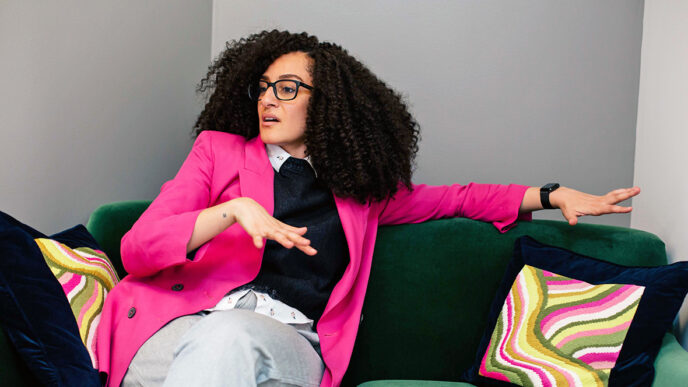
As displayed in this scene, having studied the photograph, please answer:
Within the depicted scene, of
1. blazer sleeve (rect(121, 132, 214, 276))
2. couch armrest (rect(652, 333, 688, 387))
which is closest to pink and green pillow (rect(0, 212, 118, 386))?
blazer sleeve (rect(121, 132, 214, 276))

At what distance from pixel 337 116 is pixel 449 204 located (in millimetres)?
493

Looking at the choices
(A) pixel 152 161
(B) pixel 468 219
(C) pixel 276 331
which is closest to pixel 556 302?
(B) pixel 468 219

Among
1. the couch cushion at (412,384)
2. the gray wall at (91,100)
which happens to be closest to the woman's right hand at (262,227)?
the couch cushion at (412,384)

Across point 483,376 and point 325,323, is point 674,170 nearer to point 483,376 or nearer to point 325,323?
point 483,376

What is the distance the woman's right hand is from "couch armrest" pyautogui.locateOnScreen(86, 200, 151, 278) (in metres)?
0.67

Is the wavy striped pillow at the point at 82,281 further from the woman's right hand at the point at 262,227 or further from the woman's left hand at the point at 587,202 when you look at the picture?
the woman's left hand at the point at 587,202

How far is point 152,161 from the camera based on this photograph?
2.38 meters

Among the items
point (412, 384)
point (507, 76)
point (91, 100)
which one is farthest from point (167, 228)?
point (507, 76)

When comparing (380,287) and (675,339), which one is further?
(380,287)

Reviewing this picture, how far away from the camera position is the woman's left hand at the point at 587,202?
1713 mm

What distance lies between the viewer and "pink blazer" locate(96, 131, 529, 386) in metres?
1.50

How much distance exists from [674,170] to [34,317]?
1.79 metres

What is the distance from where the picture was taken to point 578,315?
1624 mm

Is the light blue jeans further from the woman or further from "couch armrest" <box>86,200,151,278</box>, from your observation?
"couch armrest" <box>86,200,151,278</box>
